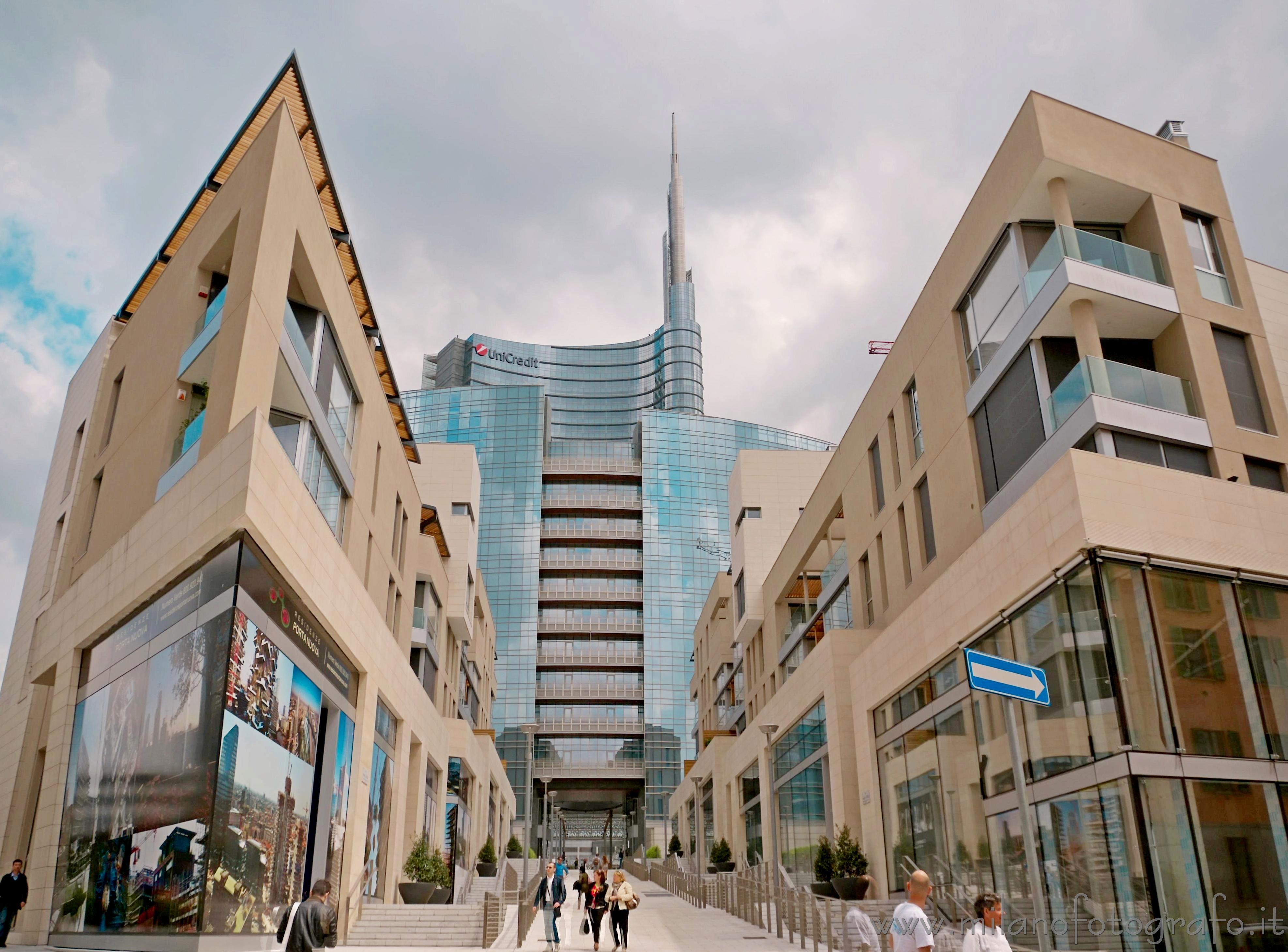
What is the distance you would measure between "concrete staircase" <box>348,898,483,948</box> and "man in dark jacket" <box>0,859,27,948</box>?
7.35 metres

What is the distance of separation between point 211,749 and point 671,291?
140 meters

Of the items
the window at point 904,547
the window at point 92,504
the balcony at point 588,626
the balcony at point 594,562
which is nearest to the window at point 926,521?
the window at point 904,547


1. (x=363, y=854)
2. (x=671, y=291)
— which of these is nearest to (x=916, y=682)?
(x=363, y=854)

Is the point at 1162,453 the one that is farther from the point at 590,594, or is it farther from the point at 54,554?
the point at 590,594

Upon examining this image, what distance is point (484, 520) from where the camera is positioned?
9512 centimetres

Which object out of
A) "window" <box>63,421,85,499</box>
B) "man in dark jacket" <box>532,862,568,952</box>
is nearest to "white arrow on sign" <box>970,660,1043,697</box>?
"man in dark jacket" <box>532,862,568,952</box>

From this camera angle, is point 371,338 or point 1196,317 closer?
point 1196,317

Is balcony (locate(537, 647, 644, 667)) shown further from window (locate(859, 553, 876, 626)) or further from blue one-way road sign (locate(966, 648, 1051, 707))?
blue one-way road sign (locate(966, 648, 1051, 707))

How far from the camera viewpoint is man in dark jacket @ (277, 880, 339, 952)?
8.67 meters

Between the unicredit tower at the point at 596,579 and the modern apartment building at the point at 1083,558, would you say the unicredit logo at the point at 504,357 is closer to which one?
the unicredit tower at the point at 596,579

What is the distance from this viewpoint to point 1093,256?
1831 centimetres

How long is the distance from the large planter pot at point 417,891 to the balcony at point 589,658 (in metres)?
65.2

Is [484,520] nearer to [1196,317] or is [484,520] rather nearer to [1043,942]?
[1196,317]
